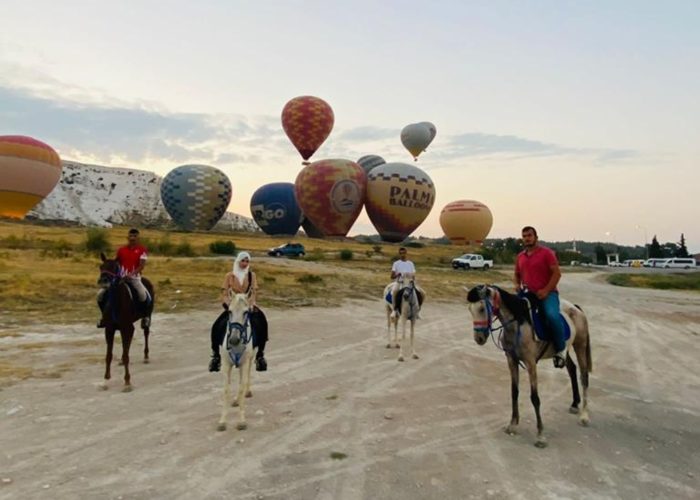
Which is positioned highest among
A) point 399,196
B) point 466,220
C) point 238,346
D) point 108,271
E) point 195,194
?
point 195,194

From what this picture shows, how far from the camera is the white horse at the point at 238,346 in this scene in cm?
730

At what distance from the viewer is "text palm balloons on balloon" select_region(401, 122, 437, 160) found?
75.8m

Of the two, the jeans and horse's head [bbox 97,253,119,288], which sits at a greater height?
horse's head [bbox 97,253,119,288]

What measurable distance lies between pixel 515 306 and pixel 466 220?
228ft

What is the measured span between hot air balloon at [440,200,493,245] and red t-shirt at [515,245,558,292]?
68473mm

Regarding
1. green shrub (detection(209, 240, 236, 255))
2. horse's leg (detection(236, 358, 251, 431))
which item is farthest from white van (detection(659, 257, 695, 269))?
horse's leg (detection(236, 358, 251, 431))

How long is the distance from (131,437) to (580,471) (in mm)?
6104

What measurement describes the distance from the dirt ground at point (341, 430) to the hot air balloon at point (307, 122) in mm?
54325

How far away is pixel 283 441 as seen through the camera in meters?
7.18

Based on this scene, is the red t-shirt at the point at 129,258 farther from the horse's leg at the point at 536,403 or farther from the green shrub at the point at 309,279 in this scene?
the green shrub at the point at 309,279

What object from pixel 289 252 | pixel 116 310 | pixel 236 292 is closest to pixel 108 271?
pixel 116 310

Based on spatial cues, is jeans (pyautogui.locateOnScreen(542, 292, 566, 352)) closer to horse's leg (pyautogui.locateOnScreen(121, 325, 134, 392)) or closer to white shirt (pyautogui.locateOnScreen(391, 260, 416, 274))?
white shirt (pyautogui.locateOnScreen(391, 260, 416, 274))

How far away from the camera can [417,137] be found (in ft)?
249

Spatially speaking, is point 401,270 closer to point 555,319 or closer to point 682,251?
point 555,319
